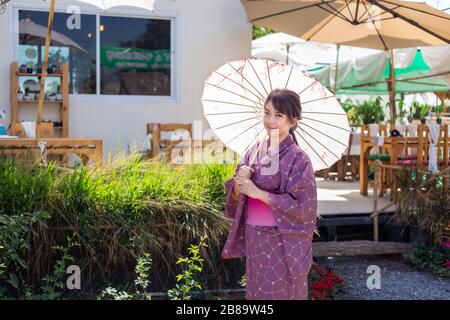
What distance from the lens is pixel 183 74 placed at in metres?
8.84

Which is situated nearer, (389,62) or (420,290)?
(420,290)

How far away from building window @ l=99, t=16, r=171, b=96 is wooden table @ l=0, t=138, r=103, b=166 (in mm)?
2578

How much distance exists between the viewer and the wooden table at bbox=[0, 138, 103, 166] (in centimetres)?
586

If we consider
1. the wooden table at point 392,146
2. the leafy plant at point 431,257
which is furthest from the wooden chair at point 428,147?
the leafy plant at point 431,257

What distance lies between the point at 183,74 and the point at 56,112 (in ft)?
5.89

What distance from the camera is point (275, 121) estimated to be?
3.26 m

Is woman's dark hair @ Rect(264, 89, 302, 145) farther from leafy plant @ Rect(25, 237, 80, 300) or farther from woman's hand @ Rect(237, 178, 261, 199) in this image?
leafy plant @ Rect(25, 237, 80, 300)

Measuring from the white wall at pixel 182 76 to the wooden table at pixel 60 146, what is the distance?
2084mm

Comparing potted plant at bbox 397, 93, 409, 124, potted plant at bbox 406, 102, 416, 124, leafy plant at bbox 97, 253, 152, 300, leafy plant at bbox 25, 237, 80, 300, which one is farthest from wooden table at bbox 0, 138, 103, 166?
potted plant at bbox 406, 102, 416, 124

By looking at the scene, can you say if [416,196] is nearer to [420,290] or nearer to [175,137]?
[420,290]

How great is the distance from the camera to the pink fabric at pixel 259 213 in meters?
3.35

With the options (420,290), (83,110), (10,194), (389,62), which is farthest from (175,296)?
(389,62)

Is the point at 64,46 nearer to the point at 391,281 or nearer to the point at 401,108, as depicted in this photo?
the point at 391,281

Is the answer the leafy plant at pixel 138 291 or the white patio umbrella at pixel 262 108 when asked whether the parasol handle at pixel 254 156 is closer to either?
the white patio umbrella at pixel 262 108
